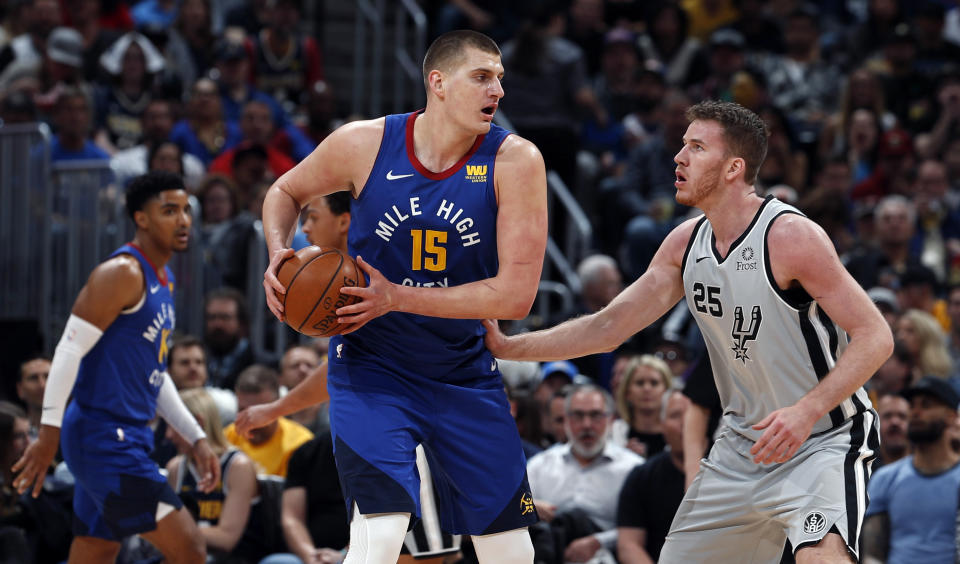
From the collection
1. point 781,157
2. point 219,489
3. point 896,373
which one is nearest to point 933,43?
point 781,157

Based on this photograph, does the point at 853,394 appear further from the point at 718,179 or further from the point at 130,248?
the point at 130,248

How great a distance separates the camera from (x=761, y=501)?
470cm

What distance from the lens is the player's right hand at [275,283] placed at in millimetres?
4641

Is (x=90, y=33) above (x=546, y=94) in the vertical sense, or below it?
above

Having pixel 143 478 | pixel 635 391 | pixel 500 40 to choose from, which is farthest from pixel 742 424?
pixel 500 40

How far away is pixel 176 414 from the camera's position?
6.64m

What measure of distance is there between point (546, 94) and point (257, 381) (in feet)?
17.6

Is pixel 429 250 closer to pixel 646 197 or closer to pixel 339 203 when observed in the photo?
pixel 339 203

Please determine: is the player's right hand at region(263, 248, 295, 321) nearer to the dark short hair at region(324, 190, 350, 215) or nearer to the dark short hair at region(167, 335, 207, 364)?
the dark short hair at region(324, 190, 350, 215)

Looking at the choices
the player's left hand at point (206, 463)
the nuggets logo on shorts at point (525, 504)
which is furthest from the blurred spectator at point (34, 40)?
the nuggets logo on shorts at point (525, 504)

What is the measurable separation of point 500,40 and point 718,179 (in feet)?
29.6

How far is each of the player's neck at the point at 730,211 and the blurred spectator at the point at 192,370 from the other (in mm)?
4294

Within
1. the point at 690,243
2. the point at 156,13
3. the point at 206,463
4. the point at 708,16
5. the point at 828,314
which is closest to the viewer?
the point at 828,314

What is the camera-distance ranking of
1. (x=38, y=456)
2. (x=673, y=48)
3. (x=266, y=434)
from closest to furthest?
1. (x=38, y=456)
2. (x=266, y=434)
3. (x=673, y=48)
